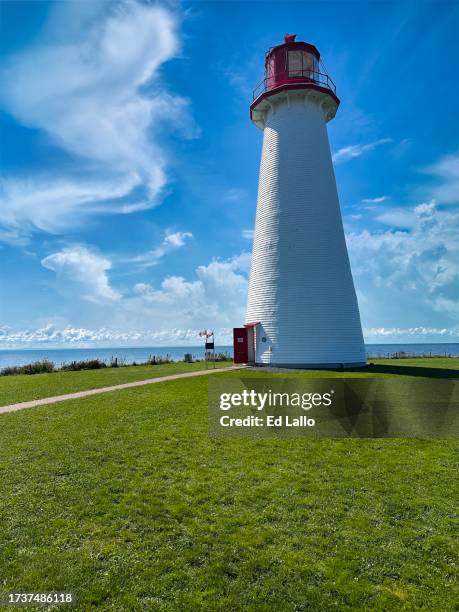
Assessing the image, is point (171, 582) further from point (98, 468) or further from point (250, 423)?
point (250, 423)

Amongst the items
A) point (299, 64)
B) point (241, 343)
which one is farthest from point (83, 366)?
point (299, 64)

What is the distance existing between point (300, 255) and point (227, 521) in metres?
17.1

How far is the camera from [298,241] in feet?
70.0

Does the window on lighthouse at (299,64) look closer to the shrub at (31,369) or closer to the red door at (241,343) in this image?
the red door at (241,343)

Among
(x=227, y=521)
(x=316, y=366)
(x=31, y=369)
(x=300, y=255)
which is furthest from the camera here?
(x=31, y=369)

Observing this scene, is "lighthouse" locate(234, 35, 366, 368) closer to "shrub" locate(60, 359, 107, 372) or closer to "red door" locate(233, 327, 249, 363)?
"red door" locate(233, 327, 249, 363)

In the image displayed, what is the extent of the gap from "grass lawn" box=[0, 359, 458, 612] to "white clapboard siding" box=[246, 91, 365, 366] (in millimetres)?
11716

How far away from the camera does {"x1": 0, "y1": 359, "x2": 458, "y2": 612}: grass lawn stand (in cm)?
420

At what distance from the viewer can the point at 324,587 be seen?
4230 mm

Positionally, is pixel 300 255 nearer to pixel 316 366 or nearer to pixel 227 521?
pixel 316 366

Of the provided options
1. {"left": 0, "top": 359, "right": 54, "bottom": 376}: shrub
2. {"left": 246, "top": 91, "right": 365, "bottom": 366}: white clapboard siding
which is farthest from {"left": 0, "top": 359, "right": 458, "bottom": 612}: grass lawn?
{"left": 0, "top": 359, "right": 54, "bottom": 376}: shrub

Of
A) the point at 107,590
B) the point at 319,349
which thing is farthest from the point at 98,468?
the point at 319,349

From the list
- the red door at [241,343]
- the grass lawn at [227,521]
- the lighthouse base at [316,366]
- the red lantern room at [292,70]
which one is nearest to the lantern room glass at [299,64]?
the red lantern room at [292,70]

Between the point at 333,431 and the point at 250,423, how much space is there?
213cm
